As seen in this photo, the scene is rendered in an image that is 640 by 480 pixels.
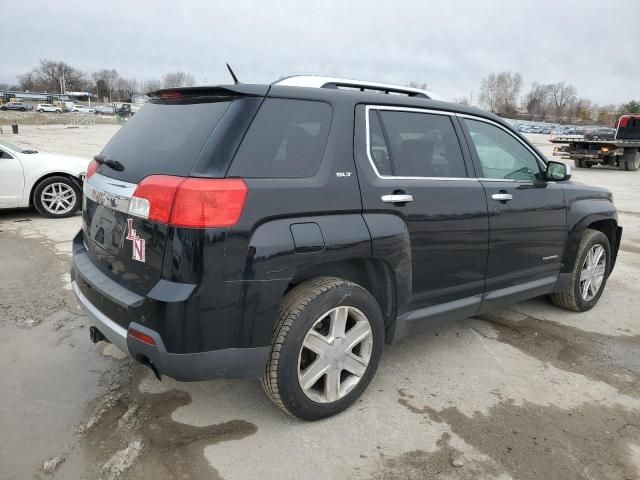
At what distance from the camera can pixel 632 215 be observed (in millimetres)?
9969

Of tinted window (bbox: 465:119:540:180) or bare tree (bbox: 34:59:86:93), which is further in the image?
bare tree (bbox: 34:59:86:93)

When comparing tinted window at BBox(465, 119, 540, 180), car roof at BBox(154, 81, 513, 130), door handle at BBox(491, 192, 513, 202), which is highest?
car roof at BBox(154, 81, 513, 130)

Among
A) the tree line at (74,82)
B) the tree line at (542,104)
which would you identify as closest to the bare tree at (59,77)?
the tree line at (74,82)

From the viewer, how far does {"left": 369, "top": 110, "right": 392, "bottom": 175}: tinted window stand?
2869mm

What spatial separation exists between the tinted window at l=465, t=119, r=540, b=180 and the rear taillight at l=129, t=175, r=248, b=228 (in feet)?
6.42

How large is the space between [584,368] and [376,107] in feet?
7.80

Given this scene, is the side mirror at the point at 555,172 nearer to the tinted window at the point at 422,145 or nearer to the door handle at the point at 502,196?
the door handle at the point at 502,196

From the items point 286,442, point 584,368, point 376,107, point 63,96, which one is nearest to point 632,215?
point 584,368

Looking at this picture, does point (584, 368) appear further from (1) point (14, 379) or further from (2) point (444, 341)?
(1) point (14, 379)

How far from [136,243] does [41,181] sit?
6330mm

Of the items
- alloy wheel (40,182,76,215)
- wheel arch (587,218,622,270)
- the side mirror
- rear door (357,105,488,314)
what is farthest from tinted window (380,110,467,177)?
alloy wheel (40,182,76,215)

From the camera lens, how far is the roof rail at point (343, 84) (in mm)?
2871

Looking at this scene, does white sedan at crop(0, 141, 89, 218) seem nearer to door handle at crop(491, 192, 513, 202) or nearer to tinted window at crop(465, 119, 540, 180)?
tinted window at crop(465, 119, 540, 180)

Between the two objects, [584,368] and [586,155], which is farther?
[586,155]
